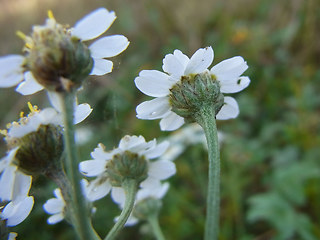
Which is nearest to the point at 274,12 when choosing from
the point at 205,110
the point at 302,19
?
the point at 302,19

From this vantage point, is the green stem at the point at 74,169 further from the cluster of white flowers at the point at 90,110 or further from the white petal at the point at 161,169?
the white petal at the point at 161,169

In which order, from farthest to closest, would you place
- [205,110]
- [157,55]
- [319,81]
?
[157,55]
[319,81]
[205,110]

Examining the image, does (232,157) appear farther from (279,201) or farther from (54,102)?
(54,102)

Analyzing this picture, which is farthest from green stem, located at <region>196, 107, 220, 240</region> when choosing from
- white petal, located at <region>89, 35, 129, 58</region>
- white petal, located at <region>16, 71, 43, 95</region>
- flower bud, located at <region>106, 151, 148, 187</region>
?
white petal, located at <region>16, 71, 43, 95</region>

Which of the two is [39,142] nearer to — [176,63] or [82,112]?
[82,112]

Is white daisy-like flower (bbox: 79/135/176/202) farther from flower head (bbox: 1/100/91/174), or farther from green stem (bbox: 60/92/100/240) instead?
green stem (bbox: 60/92/100/240)
